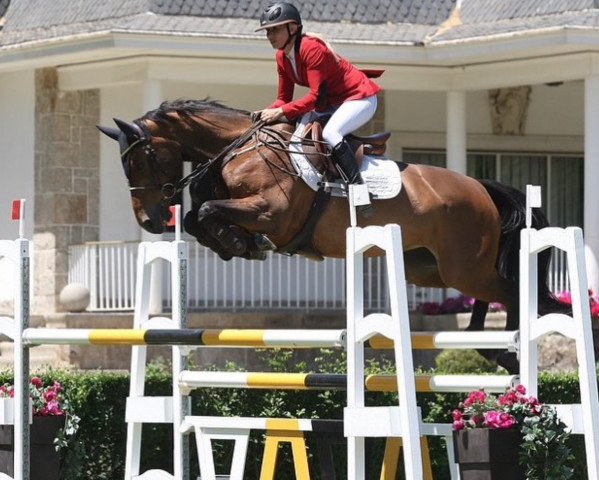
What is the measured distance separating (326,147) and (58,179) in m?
9.16

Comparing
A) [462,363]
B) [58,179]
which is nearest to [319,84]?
[462,363]

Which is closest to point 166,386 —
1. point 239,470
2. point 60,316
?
point 239,470

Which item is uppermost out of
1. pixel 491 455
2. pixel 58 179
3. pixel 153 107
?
pixel 153 107

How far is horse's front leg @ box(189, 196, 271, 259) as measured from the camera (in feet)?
30.9

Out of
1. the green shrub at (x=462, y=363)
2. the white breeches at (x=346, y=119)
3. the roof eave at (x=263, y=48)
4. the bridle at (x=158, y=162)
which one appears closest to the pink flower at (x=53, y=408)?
the bridle at (x=158, y=162)

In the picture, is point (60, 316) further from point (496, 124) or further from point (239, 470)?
point (239, 470)

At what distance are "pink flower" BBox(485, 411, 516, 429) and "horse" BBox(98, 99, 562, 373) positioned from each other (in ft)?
7.23

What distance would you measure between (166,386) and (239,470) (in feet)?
7.75

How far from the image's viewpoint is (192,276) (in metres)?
18.4

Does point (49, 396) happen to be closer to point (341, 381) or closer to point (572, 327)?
point (341, 381)

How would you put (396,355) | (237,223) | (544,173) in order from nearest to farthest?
(396,355)
(237,223)
(544,173)

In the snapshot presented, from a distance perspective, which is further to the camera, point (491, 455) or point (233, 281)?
point (233, 281)

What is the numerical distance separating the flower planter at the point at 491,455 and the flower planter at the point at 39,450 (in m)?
2.63

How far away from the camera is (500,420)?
7.84m
